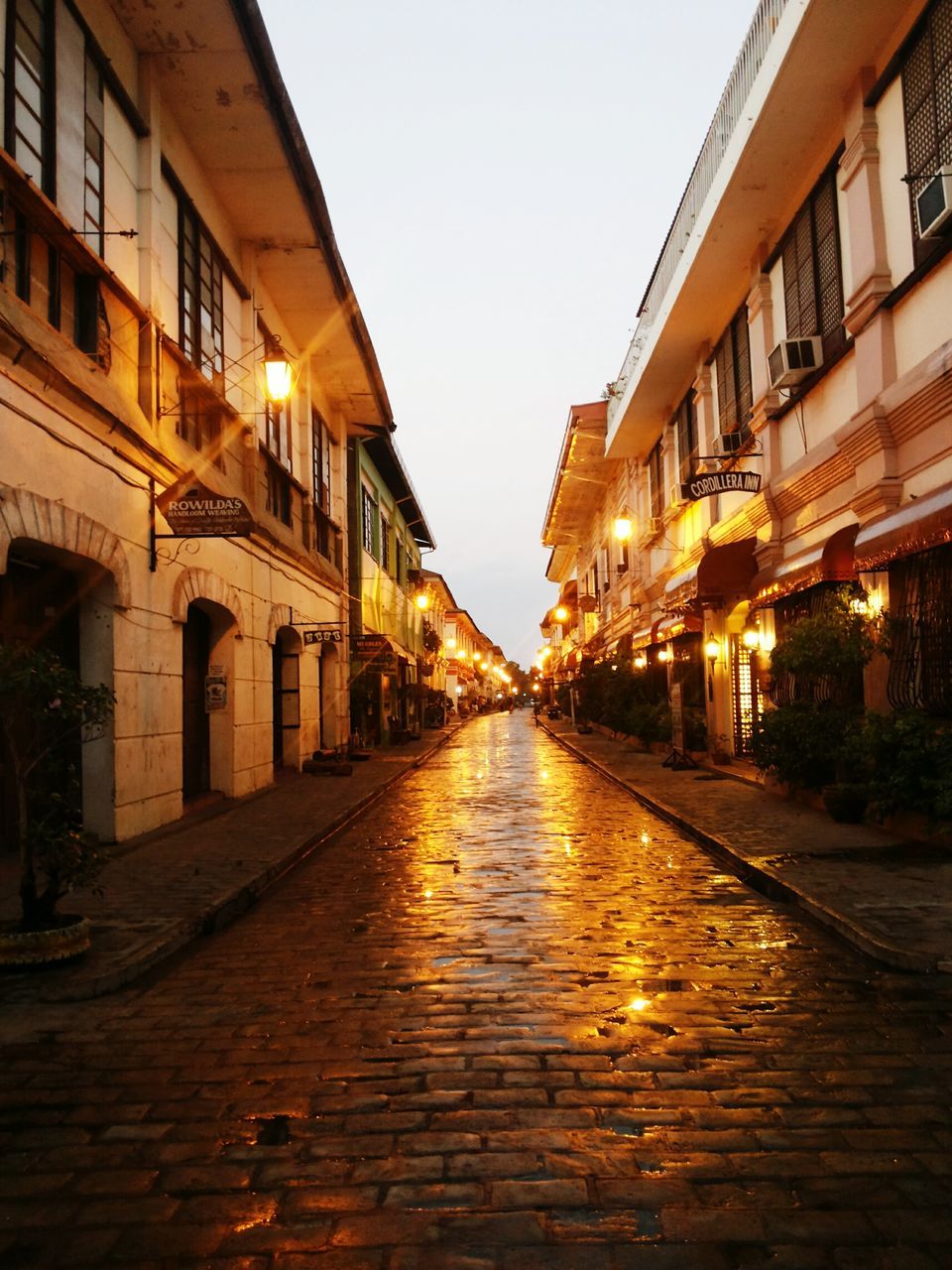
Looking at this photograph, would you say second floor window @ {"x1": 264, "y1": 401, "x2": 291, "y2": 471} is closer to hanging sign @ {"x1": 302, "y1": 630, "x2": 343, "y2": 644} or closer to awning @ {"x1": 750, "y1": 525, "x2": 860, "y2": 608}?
hanging sign @ {"x1": 302, "y1": 630, "x2": 343, "y2": 644}

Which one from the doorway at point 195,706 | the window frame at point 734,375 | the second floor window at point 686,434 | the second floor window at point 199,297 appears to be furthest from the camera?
the second floor window at point 686,434

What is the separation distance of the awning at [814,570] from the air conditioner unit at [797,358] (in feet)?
7.67

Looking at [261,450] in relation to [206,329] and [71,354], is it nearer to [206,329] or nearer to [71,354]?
[206,329]

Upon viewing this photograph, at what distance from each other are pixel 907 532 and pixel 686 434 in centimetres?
1303

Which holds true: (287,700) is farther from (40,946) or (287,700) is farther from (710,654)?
(40,946)

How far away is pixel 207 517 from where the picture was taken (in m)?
11.5

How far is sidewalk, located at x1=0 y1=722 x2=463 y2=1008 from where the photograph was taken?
19.2ft

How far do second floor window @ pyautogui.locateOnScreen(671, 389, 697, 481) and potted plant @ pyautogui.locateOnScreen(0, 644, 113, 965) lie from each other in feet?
52.4

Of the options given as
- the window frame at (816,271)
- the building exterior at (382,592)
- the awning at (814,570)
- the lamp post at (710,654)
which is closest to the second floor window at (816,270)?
the window frame at (816,271)

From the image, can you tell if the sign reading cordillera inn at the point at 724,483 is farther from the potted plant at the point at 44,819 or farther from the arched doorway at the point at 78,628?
the potted plant at the point at 44,819

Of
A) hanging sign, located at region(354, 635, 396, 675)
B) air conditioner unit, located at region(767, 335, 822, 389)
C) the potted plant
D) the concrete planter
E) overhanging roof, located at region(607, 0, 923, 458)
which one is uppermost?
overhanging roof, located at region(607, 0, 923, 458)

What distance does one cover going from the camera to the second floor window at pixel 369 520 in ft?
94.0

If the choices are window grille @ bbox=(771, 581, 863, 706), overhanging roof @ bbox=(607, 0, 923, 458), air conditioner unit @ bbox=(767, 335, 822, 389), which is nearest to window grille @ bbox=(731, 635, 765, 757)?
window grille @ bbox=(771, 581, 863, 706)

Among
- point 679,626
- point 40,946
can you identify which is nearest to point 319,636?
point 679,626
